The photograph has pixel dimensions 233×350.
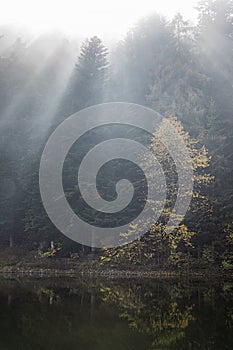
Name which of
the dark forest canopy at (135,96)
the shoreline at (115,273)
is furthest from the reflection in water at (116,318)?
the dark forest canopy at (135,96)

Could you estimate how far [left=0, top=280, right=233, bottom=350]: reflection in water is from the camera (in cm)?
1014

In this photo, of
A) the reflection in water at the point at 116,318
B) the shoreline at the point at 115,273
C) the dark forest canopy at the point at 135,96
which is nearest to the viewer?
the reflection in water at the point at 116,318

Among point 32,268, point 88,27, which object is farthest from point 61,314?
point 88,27

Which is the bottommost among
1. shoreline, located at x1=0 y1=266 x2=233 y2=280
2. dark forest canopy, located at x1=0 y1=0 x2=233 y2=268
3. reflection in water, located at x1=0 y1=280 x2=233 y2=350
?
reflection in water, located at x1=0 y1=280 x2=233 y2=350

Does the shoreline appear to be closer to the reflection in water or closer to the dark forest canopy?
the dark forest canopy

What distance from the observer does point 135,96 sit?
44875mm

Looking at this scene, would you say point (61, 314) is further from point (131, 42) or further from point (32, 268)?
point (131, 42)

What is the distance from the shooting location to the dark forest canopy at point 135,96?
3072 cm

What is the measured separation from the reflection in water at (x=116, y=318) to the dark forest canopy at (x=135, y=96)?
30.2 feet

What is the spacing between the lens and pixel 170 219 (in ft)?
92.7

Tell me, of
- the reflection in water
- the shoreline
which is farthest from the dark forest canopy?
the reflection in water

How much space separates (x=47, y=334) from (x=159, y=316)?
3869mm

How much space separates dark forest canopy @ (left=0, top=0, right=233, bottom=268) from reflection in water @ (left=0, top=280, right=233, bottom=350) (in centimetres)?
922

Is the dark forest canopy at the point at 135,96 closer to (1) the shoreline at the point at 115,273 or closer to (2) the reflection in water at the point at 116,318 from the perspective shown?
(1) the shoreline at the point at 115,273
